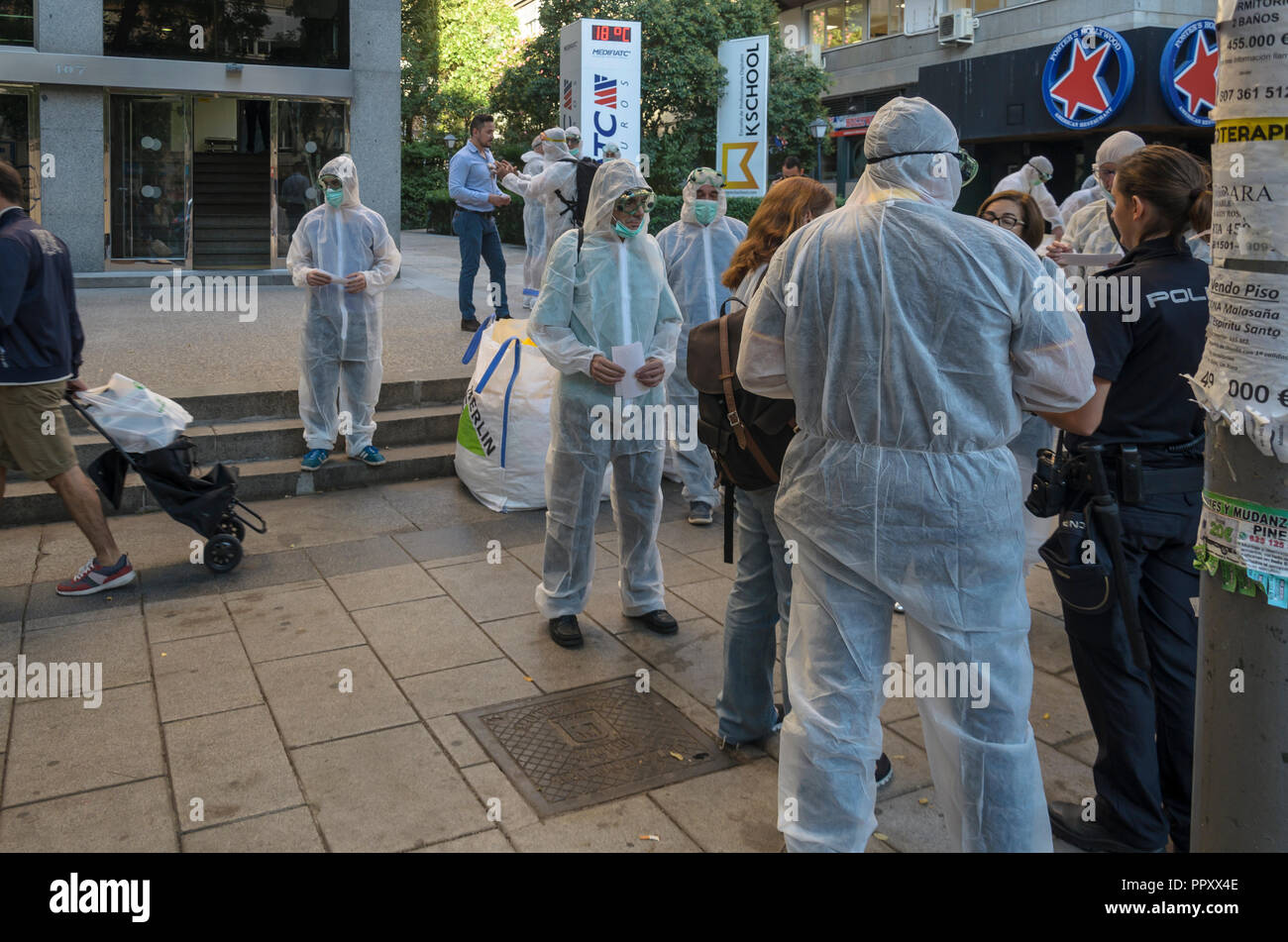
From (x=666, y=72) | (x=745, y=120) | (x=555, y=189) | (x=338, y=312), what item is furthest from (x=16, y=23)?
(x=666, y=72)

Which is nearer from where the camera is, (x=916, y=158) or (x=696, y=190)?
(x=916, y=158)

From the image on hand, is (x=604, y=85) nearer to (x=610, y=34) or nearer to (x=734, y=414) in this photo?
(x=610, y=34)

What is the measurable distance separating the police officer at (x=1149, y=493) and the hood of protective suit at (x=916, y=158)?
31.1 inches

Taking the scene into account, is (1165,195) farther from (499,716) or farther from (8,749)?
(8,749)

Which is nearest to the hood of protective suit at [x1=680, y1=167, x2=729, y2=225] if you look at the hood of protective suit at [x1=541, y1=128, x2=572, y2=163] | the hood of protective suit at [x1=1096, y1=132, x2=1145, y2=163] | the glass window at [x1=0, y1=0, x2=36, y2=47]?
the hood of protective suit at [x1=1096, y1=132, x2=1145, y2=163]

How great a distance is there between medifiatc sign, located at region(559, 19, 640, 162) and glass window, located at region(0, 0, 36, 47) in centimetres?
679

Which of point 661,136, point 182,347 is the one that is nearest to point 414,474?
point 182,347

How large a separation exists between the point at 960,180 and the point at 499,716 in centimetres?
254

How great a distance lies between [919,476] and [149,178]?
47.2 ft

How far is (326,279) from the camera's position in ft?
23.7

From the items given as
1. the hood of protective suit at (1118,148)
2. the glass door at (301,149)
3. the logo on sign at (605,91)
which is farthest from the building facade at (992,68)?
the hood of protective suit at (1118,148)

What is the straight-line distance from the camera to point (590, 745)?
4.04 meters

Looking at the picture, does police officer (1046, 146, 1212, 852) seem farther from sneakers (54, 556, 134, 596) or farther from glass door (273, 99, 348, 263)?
glass door (273, 99, 348, 263)

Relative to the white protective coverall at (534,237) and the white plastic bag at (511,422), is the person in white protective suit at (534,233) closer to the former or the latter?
the white protective coverall at (534,237)
